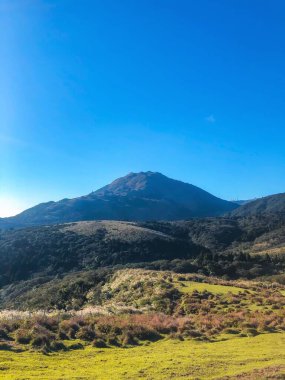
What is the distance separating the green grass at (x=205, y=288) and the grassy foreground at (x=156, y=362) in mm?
19147

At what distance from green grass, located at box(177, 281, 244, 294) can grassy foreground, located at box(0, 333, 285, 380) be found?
1915cm

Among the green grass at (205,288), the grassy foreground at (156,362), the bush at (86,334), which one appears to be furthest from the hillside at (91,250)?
the grassy foreground at (156,362)

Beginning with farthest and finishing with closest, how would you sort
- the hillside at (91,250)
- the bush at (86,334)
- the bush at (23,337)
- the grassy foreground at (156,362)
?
the hillside at (91,250) < the bush at (86,334) < the bush at (23,337) < the grassy foreground at (156,362)

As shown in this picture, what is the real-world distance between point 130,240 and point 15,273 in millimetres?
37307

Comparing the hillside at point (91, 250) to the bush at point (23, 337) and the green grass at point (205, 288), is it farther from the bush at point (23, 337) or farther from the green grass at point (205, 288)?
the bush at point (23, 337)

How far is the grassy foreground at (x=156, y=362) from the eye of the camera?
16.8 m

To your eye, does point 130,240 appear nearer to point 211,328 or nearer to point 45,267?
point 45,267

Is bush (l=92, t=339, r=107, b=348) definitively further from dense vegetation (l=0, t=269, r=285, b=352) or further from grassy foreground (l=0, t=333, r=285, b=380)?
grassy foreground (l=0, t=333, r=285, b=380)

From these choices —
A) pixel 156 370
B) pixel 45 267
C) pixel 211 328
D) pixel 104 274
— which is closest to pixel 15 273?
pixel 45 267

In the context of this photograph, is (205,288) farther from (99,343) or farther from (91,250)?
(91,250)

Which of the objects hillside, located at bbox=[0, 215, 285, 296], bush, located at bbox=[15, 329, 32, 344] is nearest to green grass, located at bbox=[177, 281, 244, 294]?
bush, located at bbox=[15, 329, 32, 344]

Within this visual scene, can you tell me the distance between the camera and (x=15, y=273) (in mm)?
120812

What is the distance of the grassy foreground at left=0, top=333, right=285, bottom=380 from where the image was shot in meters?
16.8

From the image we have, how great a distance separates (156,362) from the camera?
1925cm
